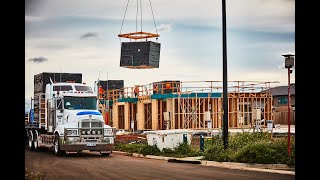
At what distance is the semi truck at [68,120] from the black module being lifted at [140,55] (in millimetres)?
12236

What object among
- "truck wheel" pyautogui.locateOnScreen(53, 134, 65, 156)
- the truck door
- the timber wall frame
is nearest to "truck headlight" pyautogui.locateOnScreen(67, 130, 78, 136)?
"truck wheel" pyautogui.locateOnScreen(53, 134, 65, 156)

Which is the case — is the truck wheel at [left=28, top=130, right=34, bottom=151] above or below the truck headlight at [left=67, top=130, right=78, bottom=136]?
below

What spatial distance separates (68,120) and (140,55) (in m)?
16.0

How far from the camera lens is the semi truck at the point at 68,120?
22953 millimetres

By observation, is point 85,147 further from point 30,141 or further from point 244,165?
point 244,165

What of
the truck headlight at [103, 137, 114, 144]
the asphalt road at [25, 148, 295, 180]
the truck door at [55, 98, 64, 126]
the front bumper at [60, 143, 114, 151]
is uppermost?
the truck door at [55, 98, 64, 126]

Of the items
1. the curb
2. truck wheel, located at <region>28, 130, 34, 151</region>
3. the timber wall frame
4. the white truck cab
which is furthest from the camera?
the timber wall frame

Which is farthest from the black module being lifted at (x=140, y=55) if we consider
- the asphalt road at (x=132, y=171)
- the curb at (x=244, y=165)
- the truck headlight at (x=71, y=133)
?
the asphalt road at (x=132, y=171)

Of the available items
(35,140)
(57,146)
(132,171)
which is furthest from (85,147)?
(132,171)

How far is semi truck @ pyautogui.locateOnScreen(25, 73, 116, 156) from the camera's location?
2295 centimetres

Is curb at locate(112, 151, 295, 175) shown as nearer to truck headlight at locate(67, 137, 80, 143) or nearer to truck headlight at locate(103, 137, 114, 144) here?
truck headlight at locate(103, 137, 114, 144)

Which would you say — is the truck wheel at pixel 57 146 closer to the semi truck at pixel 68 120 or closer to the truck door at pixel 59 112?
the semi truck at pixel 68 120

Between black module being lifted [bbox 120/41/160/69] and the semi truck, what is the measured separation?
12236 millimetres

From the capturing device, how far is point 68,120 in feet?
77.2
